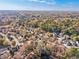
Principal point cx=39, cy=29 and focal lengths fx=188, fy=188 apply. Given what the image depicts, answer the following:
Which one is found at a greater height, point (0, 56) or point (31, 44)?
point (31, 44)

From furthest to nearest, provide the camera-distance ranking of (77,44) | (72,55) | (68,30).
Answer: (68,30) → (77,44) → (72,55)

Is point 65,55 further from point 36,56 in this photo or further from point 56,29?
point 56,29

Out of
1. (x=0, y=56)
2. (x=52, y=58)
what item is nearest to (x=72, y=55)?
(x=52, y=58)

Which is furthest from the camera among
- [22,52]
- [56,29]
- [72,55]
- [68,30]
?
[56,29]

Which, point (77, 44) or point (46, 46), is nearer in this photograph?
point (46, 46)

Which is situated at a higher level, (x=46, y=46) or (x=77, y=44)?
(x=46, y=46)

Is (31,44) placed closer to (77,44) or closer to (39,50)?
(39,50)

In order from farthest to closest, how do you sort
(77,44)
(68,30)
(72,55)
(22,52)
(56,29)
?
(56,29), (68,30), (77,44), (22,52), (72,55)

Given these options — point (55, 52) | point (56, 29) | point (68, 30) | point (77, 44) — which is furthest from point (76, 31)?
point (55, 52)

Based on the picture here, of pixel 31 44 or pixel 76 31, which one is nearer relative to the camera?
pixel 31 44
